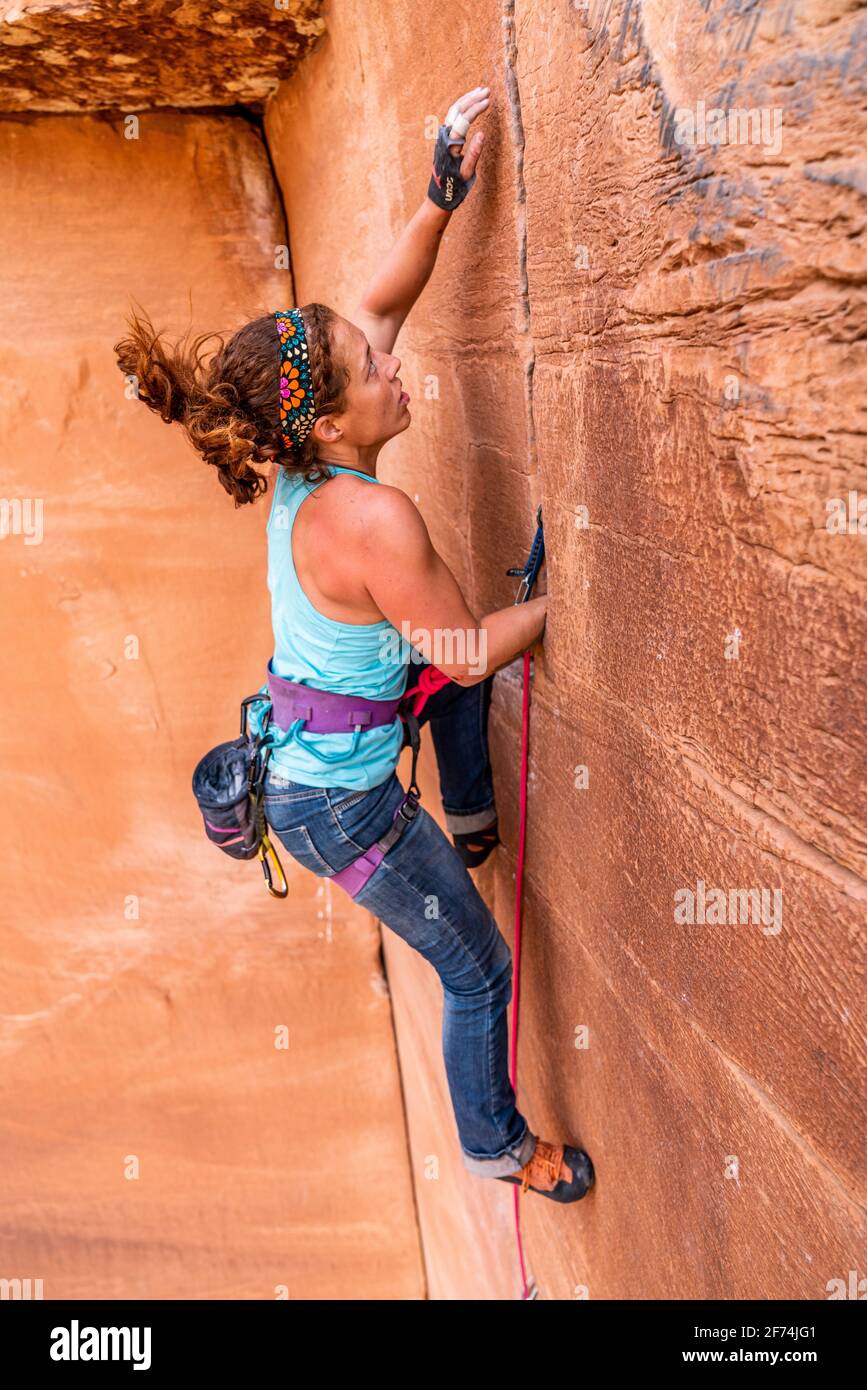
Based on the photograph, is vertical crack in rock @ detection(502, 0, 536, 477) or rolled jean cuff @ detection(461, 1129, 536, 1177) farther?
rolled jean cuff @ detection(461, 1129, 536, 1177)

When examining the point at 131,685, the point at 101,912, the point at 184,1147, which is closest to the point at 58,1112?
the point at 184,1147

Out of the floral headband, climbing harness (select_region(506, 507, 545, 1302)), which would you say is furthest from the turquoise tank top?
climbing harness (select_region(506, 507, 545, 1302))

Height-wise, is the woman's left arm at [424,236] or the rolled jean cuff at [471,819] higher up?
the woman's left arm at [424,236]

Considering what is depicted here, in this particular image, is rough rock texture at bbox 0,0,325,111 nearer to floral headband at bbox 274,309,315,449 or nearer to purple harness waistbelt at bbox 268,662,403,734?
floral headband at bbox 274,309,315,449

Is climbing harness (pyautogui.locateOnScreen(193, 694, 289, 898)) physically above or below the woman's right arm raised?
A: below

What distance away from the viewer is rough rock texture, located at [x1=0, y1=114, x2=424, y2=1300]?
3055mm

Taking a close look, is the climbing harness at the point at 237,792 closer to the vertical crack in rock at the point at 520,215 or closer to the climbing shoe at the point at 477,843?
the climbing shoe at the point at 477,843

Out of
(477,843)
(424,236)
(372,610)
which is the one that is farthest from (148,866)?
(424,236)

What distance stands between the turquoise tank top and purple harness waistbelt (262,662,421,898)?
0.04 ft

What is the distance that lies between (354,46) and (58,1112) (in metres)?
3.63

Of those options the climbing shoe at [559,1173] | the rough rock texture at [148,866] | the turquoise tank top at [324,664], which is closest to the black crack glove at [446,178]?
the turquoise tank top at [324,664]

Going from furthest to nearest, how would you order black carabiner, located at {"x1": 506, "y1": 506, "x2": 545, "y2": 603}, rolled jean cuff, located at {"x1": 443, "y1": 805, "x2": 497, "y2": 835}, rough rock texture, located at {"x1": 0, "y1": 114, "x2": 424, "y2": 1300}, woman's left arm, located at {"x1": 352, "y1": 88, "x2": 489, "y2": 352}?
rough rock texture, located at {"x1": 0, "y1": 114, "x2": 424, "y2": 1300}
rolled jean cuff, located at {"x1": 443, "y1": 805, "x2": 497, "y2": 835}
black carabiner, located at {"x1": 506, "y1": 506, "x2": 545, "y2": 603}
woman's left arm, located at {"x1": 352, "y1": 88, "x2": 489, "y2": 352}

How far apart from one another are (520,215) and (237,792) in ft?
3.67

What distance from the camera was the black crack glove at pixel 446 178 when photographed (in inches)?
65.6
